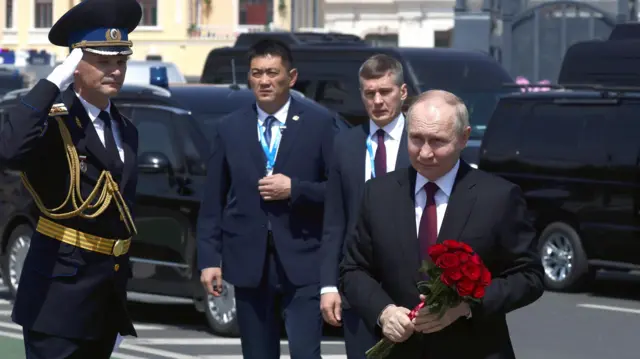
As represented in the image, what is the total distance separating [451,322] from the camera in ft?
16.9

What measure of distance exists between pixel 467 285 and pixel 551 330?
8.98m

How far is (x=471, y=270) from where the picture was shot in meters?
5.01

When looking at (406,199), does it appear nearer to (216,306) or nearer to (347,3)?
(216,306)

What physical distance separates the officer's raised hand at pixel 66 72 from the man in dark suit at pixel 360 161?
1.44m

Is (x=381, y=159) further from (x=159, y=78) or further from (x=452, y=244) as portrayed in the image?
(x=159, y=78)

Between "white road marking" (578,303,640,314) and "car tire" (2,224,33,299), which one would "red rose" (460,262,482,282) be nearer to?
"car tire" (2,224,33,299)

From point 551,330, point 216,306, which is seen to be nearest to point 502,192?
point 216,306

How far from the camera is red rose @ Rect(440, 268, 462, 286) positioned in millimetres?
4969

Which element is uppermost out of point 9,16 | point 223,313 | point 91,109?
point 91,109

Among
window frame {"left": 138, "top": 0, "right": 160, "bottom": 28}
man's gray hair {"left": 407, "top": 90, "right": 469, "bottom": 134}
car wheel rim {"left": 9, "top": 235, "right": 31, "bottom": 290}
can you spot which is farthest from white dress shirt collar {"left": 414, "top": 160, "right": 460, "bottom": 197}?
window frame {"left": 138, "top": 0, "right": 160, "bottom": 28}

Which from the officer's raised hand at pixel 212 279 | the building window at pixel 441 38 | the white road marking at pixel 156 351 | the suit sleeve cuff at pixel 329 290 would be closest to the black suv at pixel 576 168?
the white road marking at pixel 156 351

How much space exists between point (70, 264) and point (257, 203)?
1789 mm

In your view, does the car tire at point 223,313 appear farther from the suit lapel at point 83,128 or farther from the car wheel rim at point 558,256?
the suit lapel at point 83,128

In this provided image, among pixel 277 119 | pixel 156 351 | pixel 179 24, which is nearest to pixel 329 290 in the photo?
pixel 277 119
